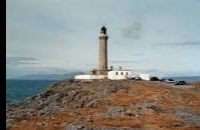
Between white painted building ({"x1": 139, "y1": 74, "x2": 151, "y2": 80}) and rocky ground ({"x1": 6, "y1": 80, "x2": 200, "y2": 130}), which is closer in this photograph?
rocky ground ({"x1": 6, "y1": 80, "x2": 200, "y2": 130})

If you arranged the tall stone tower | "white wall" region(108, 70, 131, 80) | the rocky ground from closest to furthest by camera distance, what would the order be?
1. the rocky ground
2. "white wall" region(108, 70, 131, 80)
3. the tall stone tower

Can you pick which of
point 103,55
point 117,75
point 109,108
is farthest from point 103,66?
point 109,108

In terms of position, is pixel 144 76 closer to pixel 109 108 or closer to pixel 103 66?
pixel 103 66

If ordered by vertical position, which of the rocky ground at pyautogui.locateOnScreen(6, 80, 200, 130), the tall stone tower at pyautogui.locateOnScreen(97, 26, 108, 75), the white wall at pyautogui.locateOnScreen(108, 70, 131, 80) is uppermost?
the tall stone tower at pyautogui.locateOnScreen(97, 26, 108, 75)

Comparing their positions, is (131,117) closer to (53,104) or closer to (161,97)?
(161,97)

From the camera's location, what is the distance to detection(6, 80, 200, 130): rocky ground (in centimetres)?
3109

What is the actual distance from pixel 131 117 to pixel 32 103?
14662mm

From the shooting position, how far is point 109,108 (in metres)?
35.9

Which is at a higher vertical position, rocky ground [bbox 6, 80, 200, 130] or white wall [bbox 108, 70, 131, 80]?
white wall [bbox 108, 70, 131, 80]

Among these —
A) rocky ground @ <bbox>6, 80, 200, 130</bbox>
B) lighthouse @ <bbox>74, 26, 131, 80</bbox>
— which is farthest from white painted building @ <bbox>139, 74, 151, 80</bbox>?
rocky ground @ <bbox>6, 80, 200, 130</bbox>

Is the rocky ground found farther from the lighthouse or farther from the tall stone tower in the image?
the tall stone tower

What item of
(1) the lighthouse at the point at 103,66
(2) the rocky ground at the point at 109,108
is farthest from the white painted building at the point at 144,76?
(2) the rocky ground at the point at 109,108

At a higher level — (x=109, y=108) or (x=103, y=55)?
(x=103, y=55)

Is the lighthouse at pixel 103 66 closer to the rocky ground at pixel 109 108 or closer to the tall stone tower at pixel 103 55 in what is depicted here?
the tall stone tower at pixel 103 55
